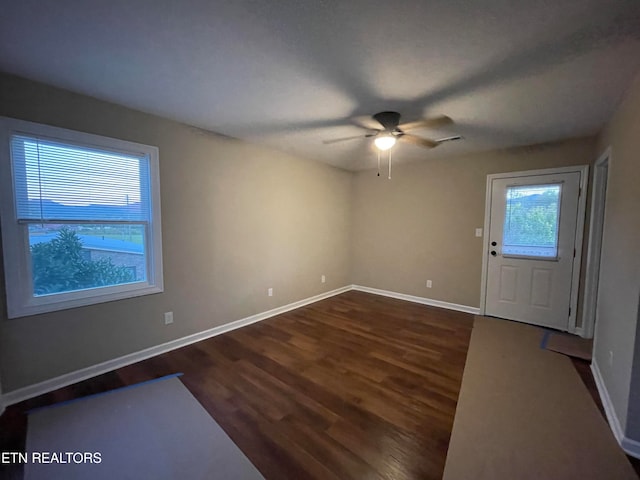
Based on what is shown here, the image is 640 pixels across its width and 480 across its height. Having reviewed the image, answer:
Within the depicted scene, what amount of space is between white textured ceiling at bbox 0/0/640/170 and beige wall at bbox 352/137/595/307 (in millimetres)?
1049

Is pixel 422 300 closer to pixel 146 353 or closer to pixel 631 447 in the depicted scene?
pixel 631 447

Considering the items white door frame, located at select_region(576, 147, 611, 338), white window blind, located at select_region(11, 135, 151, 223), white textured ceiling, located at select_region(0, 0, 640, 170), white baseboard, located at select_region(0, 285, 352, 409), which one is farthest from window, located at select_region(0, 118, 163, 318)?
white door frame, located at select_region(576, 147, 611, 338)

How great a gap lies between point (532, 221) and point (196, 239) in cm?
440

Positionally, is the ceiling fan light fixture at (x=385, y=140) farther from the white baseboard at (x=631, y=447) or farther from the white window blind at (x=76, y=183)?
the white baseboard at (x=631, y=447)

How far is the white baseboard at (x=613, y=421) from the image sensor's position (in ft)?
5.41

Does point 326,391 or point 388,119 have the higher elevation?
point 388,119

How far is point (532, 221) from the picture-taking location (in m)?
3.64

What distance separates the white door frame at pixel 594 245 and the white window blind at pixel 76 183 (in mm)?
4927

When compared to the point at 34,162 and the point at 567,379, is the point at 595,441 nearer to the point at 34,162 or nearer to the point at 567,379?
the point at 567,379

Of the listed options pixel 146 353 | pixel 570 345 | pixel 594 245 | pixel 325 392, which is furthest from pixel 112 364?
pixel 594 245

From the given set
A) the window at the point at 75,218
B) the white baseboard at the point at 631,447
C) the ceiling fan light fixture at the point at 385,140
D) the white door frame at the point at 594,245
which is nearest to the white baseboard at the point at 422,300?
the white door frame at the point at 594,245

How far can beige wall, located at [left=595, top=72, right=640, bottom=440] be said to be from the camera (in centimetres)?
168

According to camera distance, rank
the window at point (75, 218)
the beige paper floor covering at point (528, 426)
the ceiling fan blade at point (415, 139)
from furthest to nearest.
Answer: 1. the ceiling fan blade at point (415, 139)
2. the window at point (75, 218)
3. the beige paper floor covering at point (528, 426)

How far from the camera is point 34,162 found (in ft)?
6.88
